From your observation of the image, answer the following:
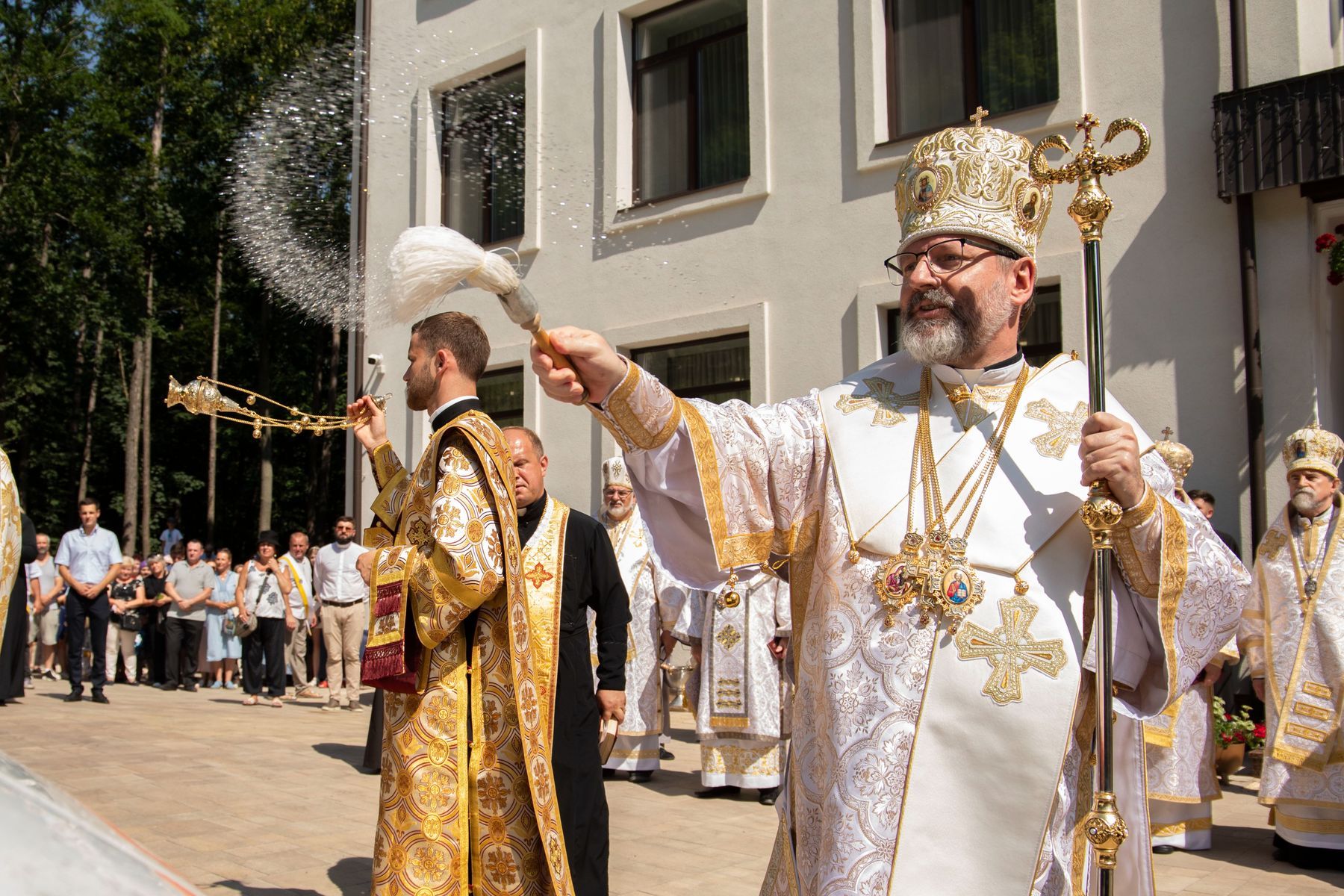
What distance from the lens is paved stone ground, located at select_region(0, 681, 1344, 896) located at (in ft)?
19.5

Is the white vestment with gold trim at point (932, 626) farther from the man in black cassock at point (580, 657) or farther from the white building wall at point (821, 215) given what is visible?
the white building wall at point (821, 215)

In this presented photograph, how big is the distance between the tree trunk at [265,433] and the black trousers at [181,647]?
12975mm

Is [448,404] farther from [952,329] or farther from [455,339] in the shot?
[952,329]

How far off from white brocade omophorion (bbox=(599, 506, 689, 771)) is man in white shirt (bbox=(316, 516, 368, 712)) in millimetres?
5467

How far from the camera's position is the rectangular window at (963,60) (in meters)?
10.6

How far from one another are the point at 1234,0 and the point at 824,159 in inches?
150

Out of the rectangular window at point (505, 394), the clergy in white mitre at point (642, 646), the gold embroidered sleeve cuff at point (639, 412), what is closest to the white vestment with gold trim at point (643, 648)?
the clergy in white mitre at point (642, 646)

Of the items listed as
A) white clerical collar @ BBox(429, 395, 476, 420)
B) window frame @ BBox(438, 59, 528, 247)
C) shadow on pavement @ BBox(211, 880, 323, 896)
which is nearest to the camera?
white clerical collar @ BBox(429, 395, 476, 420)

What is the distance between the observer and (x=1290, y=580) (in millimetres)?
7008

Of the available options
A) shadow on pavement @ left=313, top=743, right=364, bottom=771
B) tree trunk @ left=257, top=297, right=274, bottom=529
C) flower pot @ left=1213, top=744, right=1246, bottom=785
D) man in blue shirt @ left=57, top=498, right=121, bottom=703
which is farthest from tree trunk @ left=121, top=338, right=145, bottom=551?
flower pot @ left=1213, top=744, right=1246, bottom=785

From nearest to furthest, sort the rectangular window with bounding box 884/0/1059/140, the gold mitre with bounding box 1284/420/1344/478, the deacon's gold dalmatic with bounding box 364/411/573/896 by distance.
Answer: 1. the deacon's gold dalmatic with bounding box 364/411/573/896
2. the gold mitre with bounding box 1284/420/1344/478
3. the rectangular window with bounding box 884/0/1059/140

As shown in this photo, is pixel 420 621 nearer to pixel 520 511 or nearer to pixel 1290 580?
pixel 520 511

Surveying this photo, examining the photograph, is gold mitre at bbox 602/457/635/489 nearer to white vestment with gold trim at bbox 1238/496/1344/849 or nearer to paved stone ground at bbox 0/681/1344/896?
paved stone ground at bbox 0/681/1344/896

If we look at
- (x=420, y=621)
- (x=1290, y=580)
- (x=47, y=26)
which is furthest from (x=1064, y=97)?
(x=47, y=26)
